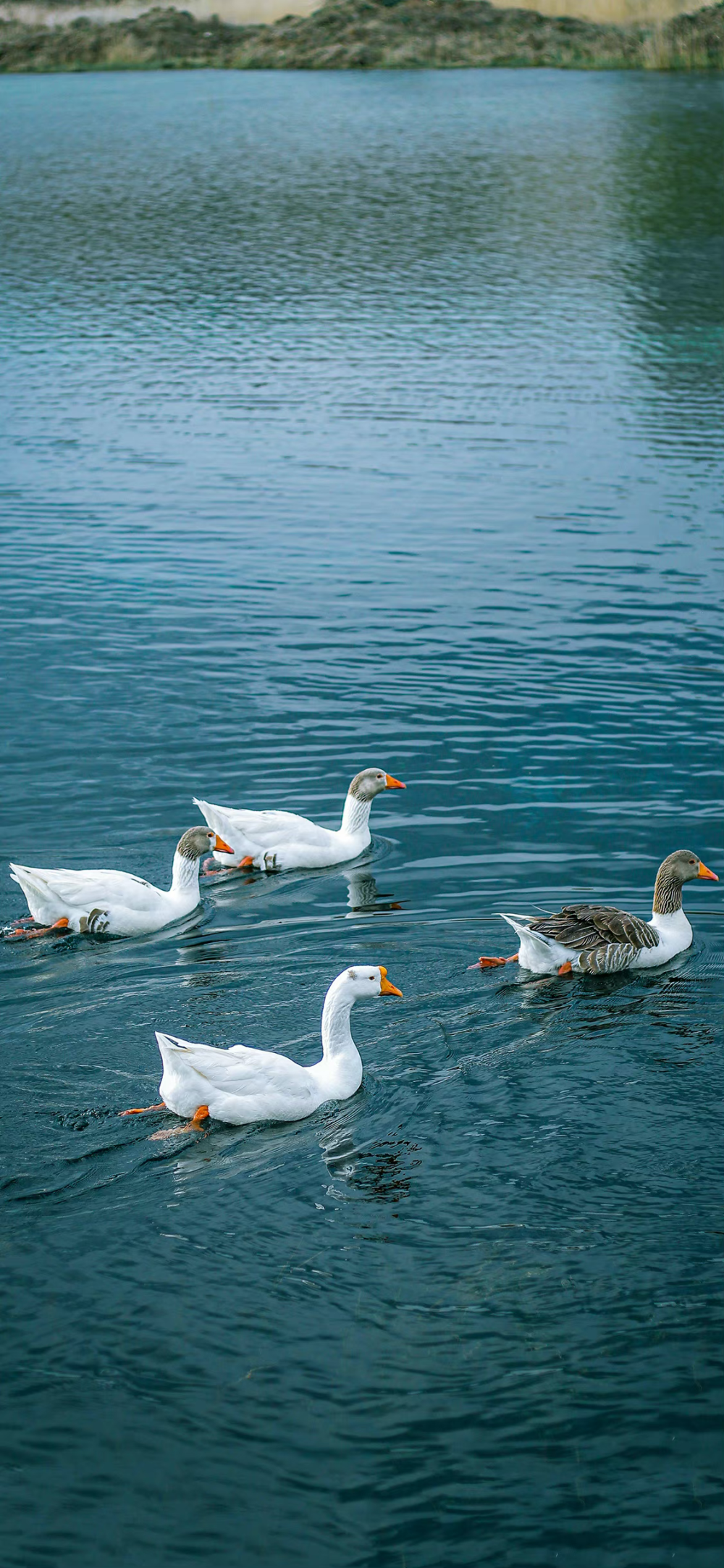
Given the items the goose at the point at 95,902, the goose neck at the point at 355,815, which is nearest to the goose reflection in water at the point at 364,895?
the goose neck at the point at 355,815

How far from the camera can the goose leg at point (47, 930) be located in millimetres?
15133

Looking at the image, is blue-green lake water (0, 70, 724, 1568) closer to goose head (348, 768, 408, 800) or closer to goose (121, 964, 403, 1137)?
goose (121, 964, 403, 1137)

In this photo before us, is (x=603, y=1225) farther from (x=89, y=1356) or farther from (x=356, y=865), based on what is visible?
(x=356, y=865)

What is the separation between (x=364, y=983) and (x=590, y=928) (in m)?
2.66

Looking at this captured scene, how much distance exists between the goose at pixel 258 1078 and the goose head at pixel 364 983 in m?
0.01

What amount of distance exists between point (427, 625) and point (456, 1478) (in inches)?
660

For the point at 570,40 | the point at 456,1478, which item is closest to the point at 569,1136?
the point at 456,1478

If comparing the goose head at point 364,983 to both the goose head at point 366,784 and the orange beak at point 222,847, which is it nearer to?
the orange beak at point 222,847

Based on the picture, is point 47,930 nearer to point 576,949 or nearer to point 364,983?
point 364,983

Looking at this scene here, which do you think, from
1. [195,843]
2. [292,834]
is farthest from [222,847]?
[292,834]

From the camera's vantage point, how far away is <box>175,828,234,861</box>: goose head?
1576 centimetres

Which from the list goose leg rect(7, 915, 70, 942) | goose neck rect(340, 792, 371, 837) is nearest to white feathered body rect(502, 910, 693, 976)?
goose neck rect(340, 792, 371, 837)

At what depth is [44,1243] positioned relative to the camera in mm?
10438

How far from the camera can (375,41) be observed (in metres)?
107
